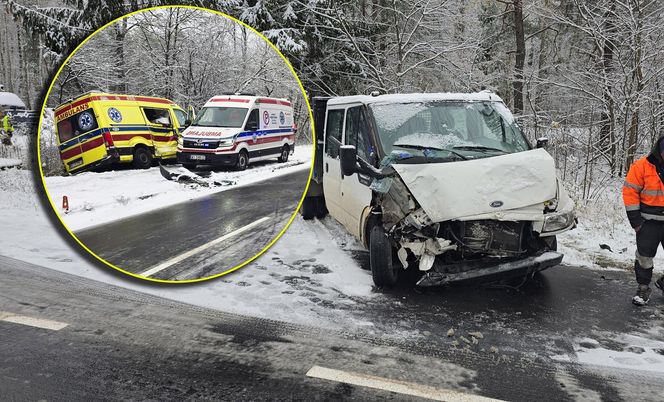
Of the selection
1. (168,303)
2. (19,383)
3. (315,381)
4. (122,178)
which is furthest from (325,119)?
(122,178)

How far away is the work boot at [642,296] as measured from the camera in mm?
5144

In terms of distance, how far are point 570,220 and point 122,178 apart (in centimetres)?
437

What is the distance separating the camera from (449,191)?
4441 mm

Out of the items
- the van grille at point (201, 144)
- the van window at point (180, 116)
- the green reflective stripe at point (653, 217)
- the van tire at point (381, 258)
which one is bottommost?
the van tire at point (381, 258)

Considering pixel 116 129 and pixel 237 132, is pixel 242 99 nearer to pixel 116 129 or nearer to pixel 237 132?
pixel 237 132

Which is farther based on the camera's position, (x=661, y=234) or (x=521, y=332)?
(x=661, y=234)

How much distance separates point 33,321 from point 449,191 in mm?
3978

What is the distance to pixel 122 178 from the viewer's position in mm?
1821

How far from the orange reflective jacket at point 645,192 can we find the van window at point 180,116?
16.5 ft

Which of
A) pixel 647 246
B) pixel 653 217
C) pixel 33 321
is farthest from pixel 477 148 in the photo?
pixel 33 321

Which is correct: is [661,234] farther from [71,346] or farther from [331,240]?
[71,346]

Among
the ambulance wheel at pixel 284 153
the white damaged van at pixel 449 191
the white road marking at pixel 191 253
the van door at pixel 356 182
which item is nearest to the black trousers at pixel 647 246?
the white damaged van at pixel 449 191

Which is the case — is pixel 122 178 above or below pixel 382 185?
above

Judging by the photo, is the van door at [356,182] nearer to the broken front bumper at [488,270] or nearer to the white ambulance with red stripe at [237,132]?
the broken front bumper at [488,270]
